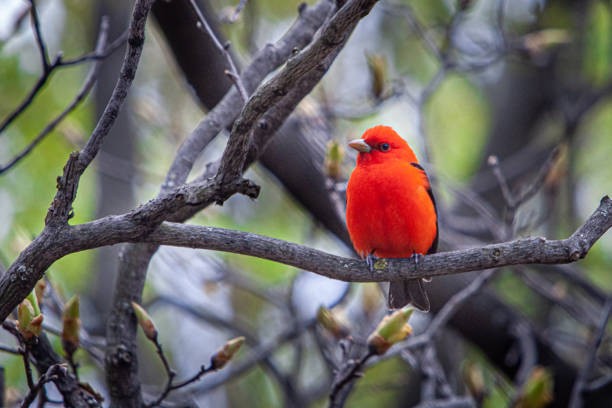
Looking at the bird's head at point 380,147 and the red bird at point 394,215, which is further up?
the bird's head at point 380,147

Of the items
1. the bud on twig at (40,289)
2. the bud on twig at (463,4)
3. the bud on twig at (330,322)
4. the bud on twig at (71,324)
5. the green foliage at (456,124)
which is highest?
the green foliage at (456,124)

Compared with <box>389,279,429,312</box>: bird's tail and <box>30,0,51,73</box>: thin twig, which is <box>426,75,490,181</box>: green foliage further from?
<box>30,0,51,73</box>: thin twig

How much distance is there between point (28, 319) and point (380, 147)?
254cm

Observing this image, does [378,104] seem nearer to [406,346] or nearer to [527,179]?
[406,346]

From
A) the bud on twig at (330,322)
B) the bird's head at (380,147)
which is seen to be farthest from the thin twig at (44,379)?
the bird's head at (380,147)

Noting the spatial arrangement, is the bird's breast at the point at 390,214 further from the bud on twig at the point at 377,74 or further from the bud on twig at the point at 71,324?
the bud on twig at the point at 71,324

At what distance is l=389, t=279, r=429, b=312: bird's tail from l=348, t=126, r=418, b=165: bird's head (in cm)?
79

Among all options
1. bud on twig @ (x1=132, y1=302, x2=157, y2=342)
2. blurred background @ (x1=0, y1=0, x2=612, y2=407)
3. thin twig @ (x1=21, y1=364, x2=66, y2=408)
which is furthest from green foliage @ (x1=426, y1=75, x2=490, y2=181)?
thin twig @ (x1=21, y1=364, x2=66, y2=408)

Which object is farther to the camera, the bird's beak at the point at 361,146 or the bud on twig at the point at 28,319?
the bird's beak at the point at 361,146

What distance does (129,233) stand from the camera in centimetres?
271

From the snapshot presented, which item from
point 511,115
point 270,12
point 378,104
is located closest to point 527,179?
point 511,115

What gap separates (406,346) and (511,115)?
4.26 m

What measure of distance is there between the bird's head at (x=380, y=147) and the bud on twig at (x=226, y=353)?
1643 millimetres

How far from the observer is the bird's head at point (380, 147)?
4.63 m
